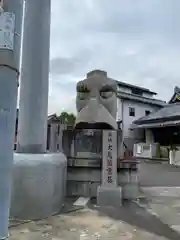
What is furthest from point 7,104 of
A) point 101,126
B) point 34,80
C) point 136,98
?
point 136,98

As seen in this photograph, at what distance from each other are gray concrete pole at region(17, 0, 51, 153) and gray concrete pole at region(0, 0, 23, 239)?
11.7 ft

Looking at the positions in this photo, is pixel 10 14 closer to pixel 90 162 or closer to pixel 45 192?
pixel 45 192

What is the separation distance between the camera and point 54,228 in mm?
4137

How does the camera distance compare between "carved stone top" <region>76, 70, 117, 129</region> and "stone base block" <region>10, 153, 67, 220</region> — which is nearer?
"stone base block" <region>10, 153, 67, 220</region>

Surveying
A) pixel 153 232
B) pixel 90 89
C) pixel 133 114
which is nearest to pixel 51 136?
pixel 90 89

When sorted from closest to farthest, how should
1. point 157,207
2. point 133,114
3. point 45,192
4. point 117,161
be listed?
point 45,192 → point 157,207 → point 117,161 → point 133,114

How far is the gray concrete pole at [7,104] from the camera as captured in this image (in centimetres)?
149

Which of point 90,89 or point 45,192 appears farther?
point 90,89

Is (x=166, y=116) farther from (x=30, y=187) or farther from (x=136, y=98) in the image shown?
(x=30, y=187)

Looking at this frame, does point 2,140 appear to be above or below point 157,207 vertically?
above

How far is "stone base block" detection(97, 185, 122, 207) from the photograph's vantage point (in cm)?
587

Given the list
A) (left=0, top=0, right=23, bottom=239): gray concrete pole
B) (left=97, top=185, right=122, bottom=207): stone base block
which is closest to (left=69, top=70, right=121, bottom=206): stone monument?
(left=97, top=185, right=122, bottom=207): stone base block

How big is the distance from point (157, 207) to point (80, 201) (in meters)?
1.70

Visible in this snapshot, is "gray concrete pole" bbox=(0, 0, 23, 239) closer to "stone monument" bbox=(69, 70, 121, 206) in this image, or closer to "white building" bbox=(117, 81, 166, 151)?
"stone monument" bbox=(69, 70, 121, 206)
